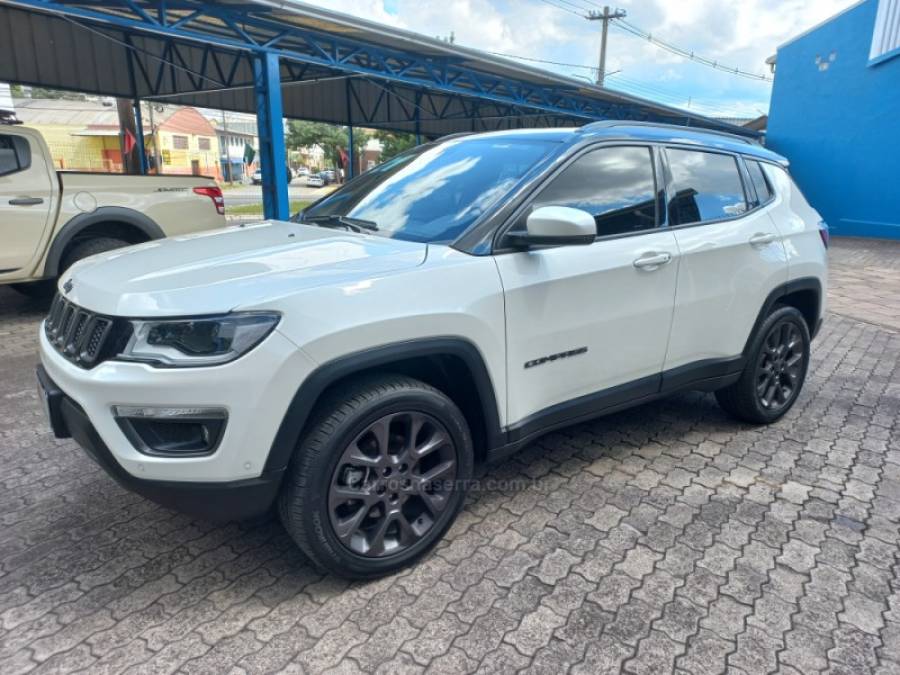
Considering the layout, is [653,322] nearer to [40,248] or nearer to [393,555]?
[393,555]

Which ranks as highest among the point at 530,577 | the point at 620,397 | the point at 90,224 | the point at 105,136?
the point at 105,136

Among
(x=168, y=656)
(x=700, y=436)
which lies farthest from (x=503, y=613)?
(x=700, y=436)

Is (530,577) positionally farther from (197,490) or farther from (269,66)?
(269,66)

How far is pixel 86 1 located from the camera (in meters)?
8.08

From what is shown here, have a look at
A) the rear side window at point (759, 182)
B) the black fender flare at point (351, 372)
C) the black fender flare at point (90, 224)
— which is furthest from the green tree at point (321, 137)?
the black fender flare at point (351, 372)

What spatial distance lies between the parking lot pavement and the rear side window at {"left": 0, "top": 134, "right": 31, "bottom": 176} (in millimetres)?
3729

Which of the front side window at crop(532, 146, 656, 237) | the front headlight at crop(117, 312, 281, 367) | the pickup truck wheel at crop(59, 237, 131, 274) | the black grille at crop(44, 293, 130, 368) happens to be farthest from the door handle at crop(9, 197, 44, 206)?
the front side window at crop(532, 146, 656, 237)

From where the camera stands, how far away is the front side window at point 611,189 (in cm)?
286

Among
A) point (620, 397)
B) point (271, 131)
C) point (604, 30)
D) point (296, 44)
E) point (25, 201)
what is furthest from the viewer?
point (604, 30)

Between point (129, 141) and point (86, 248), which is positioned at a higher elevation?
point (129, 141)

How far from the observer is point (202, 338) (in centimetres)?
200

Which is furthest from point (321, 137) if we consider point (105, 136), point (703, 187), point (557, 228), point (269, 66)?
point (557, 228)

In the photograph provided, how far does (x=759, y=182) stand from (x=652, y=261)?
1357mm

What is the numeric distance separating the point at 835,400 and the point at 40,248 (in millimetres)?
7266
